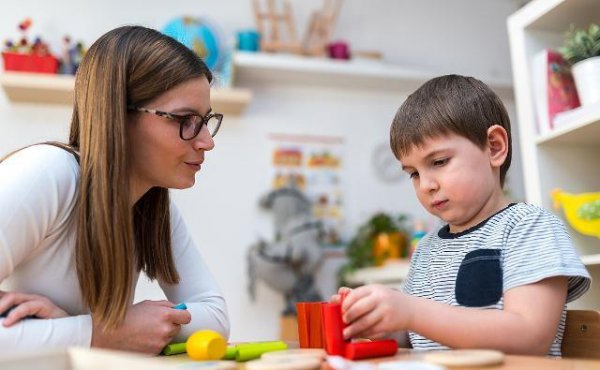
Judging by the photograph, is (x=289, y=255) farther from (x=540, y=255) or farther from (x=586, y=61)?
(x=540, y=255)

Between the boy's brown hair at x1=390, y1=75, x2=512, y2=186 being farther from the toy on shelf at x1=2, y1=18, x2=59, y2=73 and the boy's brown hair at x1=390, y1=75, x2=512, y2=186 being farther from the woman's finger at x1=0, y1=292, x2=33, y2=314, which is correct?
the toy on shelf at x1=2, y1=18, x2=59, y2=73

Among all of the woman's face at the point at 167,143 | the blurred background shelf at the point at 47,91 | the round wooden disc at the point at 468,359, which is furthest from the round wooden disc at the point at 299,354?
the blurred background shelf at the point at 47,91

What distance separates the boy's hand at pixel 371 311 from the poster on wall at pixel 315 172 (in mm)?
2383

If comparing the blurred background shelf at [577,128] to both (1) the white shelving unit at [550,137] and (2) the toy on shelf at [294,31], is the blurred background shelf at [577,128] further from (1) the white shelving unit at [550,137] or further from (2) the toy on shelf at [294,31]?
(2) the toy on shelf at [294,31]

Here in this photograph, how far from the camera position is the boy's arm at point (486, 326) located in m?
0.69

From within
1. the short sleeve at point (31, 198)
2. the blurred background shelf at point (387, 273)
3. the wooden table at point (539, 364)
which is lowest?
the blurred background shelf at point (387, 273)

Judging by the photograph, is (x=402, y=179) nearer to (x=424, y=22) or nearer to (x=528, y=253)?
(x=424, y=22)

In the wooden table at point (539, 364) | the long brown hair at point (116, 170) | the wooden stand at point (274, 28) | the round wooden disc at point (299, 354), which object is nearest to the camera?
the wooden table at point (539, 364)

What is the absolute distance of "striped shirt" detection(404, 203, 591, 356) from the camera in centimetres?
76

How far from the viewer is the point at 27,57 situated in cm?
265

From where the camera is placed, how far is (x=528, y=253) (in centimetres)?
78

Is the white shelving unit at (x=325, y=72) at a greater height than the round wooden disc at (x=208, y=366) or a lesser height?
greater

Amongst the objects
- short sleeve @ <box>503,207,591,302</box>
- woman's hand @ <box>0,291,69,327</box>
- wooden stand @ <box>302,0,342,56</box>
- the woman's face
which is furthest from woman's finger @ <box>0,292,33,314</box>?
wooden stand @ <box>302,0,342,56</box>

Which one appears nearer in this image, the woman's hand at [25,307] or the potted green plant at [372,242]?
the woman's hand at [25,307]
